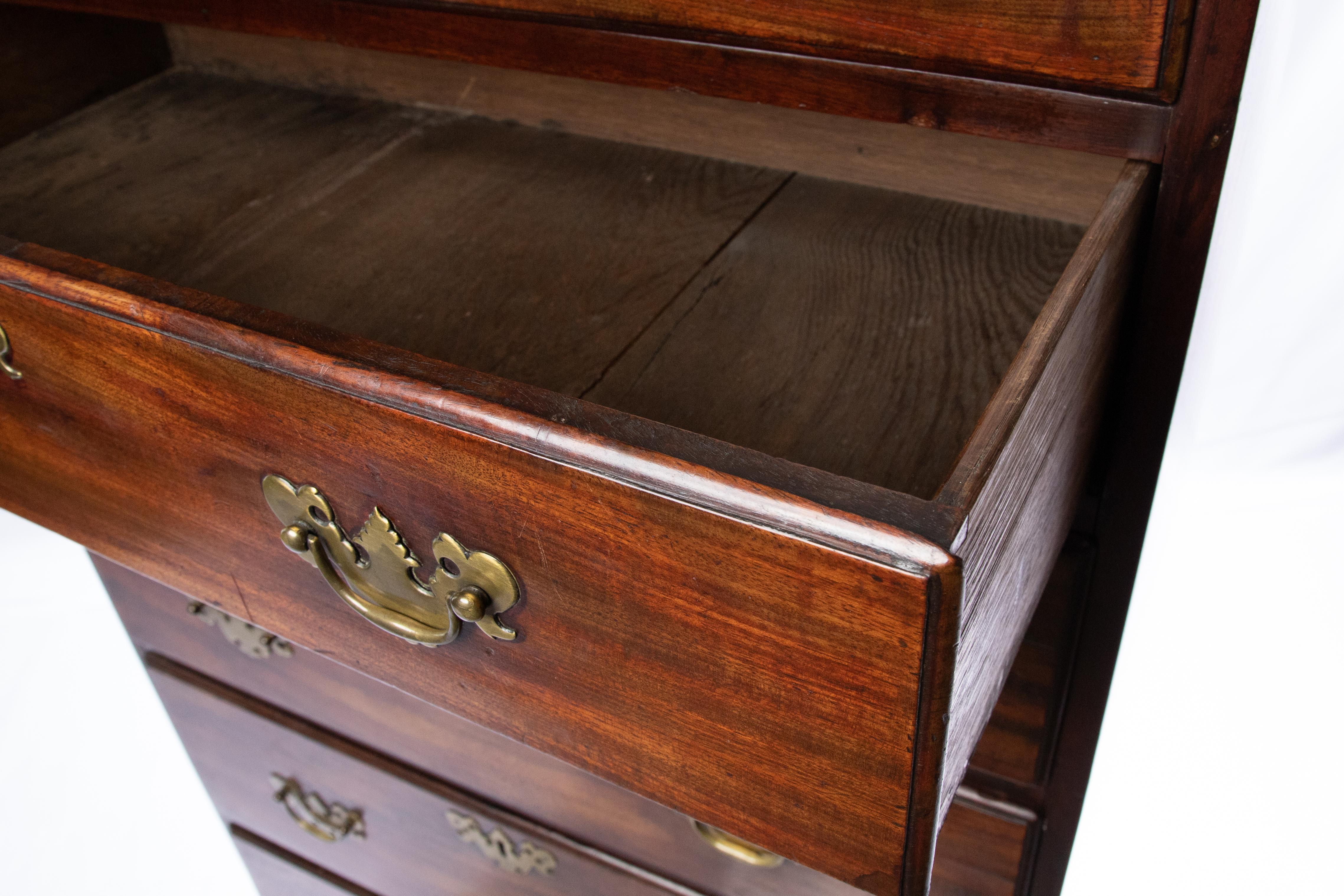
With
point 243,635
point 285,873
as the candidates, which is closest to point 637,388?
point 243,635

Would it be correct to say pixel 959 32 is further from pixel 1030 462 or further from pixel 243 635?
pixel 243 635

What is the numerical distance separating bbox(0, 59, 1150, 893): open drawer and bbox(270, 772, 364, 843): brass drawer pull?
40cm

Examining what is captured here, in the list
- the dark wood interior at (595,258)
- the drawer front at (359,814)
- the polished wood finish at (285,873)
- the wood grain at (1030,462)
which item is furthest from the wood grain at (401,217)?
the polished wood finish at (285,873)

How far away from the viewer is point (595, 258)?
65 cm

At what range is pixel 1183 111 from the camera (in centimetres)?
47

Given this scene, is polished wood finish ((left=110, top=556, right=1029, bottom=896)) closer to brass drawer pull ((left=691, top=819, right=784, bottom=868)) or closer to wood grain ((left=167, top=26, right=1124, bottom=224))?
brass drawer pull ((left=691, top=819, right=784, bottom=868))

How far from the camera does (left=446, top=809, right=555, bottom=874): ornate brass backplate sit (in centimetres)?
81

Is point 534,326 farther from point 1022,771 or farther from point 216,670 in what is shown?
point 216,670

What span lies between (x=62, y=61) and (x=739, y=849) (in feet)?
2.50

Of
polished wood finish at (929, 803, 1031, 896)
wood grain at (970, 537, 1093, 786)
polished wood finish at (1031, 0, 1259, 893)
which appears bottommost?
→ polished wood finish at (929, 803, 1031, 896)

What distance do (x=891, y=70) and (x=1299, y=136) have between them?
412 millimetres

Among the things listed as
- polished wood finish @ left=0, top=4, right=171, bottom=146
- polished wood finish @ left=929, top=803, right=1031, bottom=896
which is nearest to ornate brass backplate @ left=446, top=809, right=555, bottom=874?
polished wood finish @ left=929, top=803, right=1031, bottom=896

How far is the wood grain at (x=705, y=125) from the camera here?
2.06ft

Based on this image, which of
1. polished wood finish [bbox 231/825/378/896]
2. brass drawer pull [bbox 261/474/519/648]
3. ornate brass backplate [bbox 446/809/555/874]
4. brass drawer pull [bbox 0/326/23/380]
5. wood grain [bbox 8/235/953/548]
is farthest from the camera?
polished wood finish [bbox 231/825/378/896]
